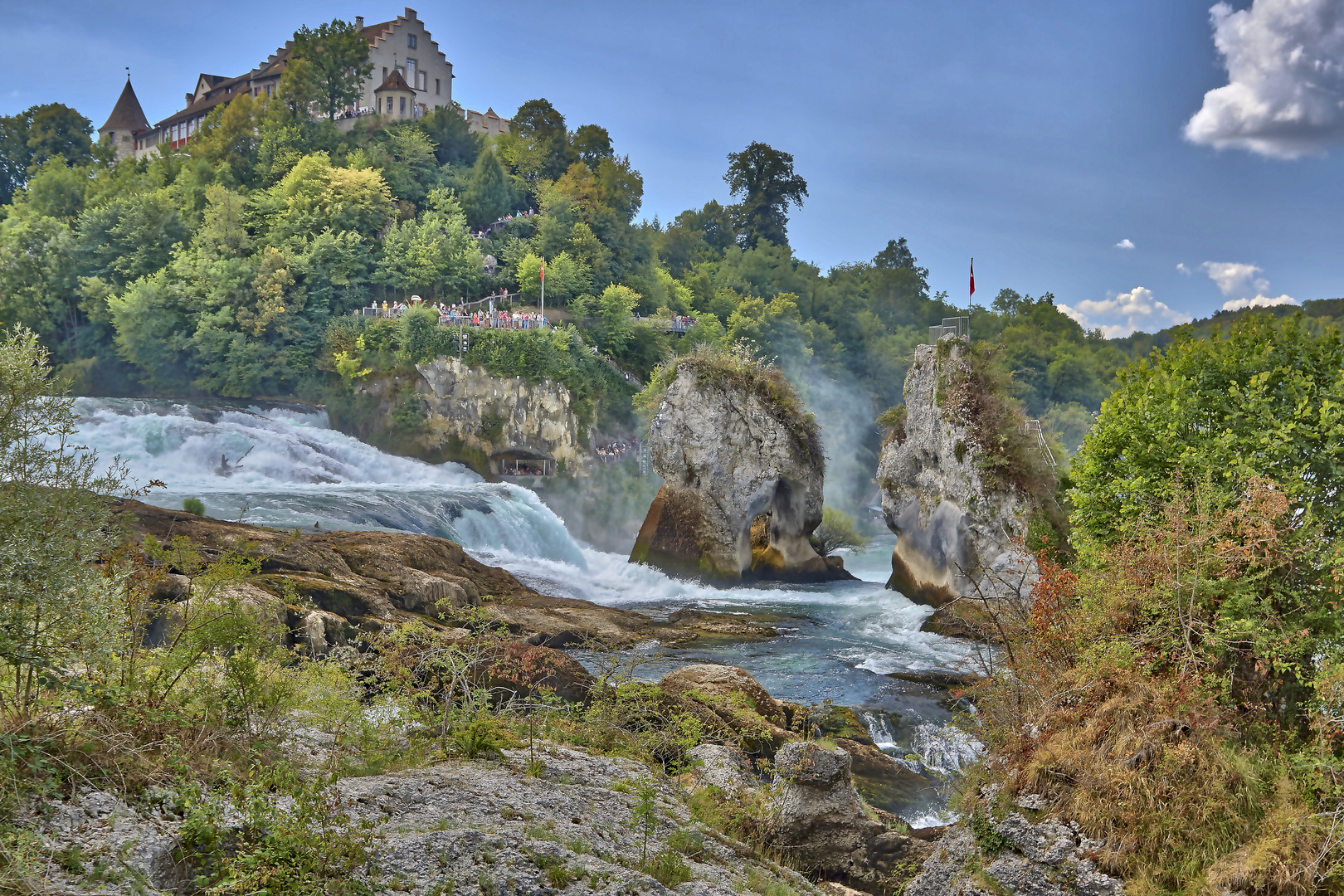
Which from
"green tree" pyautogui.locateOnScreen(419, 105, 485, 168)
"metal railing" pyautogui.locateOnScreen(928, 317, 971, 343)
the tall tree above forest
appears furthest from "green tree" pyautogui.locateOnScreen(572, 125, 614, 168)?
"metal railing" pyautogui.locateOnScreen(928, 317, 971, 343)

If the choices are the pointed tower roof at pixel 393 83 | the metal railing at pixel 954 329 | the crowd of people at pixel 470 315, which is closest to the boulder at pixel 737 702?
the metal railing at pixel 954 329

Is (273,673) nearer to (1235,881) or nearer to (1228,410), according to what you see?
(1235,881)

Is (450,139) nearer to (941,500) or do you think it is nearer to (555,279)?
(555,279)

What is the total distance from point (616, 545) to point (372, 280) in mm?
19935

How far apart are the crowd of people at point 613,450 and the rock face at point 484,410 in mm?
2834

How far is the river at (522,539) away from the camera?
639 inches

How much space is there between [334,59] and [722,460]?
46.4 metres

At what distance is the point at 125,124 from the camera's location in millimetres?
67625

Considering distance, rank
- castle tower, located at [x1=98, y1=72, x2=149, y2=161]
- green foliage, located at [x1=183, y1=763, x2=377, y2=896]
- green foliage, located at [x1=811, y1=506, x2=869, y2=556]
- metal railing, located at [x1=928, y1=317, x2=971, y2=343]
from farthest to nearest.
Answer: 1. castle tower, located at [x1=98, y1=72, x2=149, y2=161]
2. green foliage, located at [x1=811, y1=506, x2=869, y2=556]
3. metal railing, located at [x1=928, y1=317, x2=971, y2=343]
4. green foliage, located at [x1=183, y1=763, x2=377, y2=896]

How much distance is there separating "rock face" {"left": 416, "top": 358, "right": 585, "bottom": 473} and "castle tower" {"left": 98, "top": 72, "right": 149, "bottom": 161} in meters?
45.5

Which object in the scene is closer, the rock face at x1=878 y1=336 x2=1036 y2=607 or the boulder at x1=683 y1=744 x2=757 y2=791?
the boulder at x1=683 y1=744 x2=757 y2=791

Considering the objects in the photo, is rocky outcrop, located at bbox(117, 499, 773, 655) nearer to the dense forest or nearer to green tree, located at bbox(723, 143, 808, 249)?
the dense forest

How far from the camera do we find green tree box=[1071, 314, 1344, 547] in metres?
8.34

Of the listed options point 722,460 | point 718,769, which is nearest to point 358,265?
point 722,460
